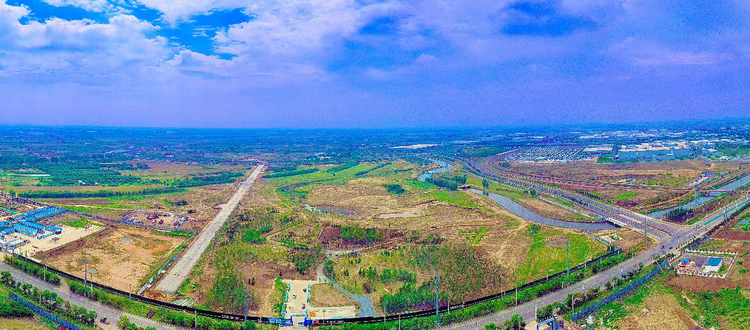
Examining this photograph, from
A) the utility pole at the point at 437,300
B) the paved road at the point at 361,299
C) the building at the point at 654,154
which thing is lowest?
the paved road at the point at 361,299

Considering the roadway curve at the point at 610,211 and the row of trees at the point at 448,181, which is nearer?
the roadway curve at the point at 610,211

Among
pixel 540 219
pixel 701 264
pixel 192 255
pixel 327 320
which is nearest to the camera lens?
pixel 327 320

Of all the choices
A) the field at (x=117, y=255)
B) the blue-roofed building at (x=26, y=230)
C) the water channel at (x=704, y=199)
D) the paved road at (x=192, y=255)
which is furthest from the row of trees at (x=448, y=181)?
the blue-roofed building at (x=26, y=230)

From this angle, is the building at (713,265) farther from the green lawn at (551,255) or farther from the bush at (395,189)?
the bush at (395,189)

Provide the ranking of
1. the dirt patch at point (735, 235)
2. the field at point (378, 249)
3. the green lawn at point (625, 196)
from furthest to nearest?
the green lawn at point (625, 196), the dirt patch at point (735, 235), the field at point (378, 249)

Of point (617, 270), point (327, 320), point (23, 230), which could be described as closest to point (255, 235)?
point (327, 320)

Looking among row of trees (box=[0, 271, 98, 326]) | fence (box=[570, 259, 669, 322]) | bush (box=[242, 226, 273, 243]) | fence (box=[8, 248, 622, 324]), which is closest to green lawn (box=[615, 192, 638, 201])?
fence (box=[570, 259, 669, 322])

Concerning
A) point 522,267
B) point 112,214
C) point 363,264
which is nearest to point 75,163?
point 112,214

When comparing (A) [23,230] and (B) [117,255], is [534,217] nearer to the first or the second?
(B) [117,255]
